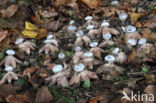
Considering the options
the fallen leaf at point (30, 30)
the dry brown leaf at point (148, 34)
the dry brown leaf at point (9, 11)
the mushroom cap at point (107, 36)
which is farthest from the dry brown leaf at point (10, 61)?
the dry brown leaf at point (148, 34)

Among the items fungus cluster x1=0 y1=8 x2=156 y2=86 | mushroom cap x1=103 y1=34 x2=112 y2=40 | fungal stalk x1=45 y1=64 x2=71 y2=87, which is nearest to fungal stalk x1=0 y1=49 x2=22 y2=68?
fungus cluster x1=0 y1=8 x2=156 y2=86

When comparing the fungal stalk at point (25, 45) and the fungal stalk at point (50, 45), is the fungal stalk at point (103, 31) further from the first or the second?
the fungal stalk at point (25, 45)

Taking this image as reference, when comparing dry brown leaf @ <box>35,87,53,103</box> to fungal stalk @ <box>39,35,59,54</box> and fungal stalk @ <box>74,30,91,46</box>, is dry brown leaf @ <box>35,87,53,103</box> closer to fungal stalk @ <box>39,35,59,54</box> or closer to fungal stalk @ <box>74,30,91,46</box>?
fungal stalk @ <box>39,35,59,54</box>

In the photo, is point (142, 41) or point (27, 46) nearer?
point (142, 41)

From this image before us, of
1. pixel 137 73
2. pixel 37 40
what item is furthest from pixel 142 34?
pixel 37 40

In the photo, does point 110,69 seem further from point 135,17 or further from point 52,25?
point 52,25

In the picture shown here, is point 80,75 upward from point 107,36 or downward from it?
downward

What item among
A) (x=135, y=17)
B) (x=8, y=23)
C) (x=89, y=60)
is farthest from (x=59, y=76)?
(x=135, y=17)
